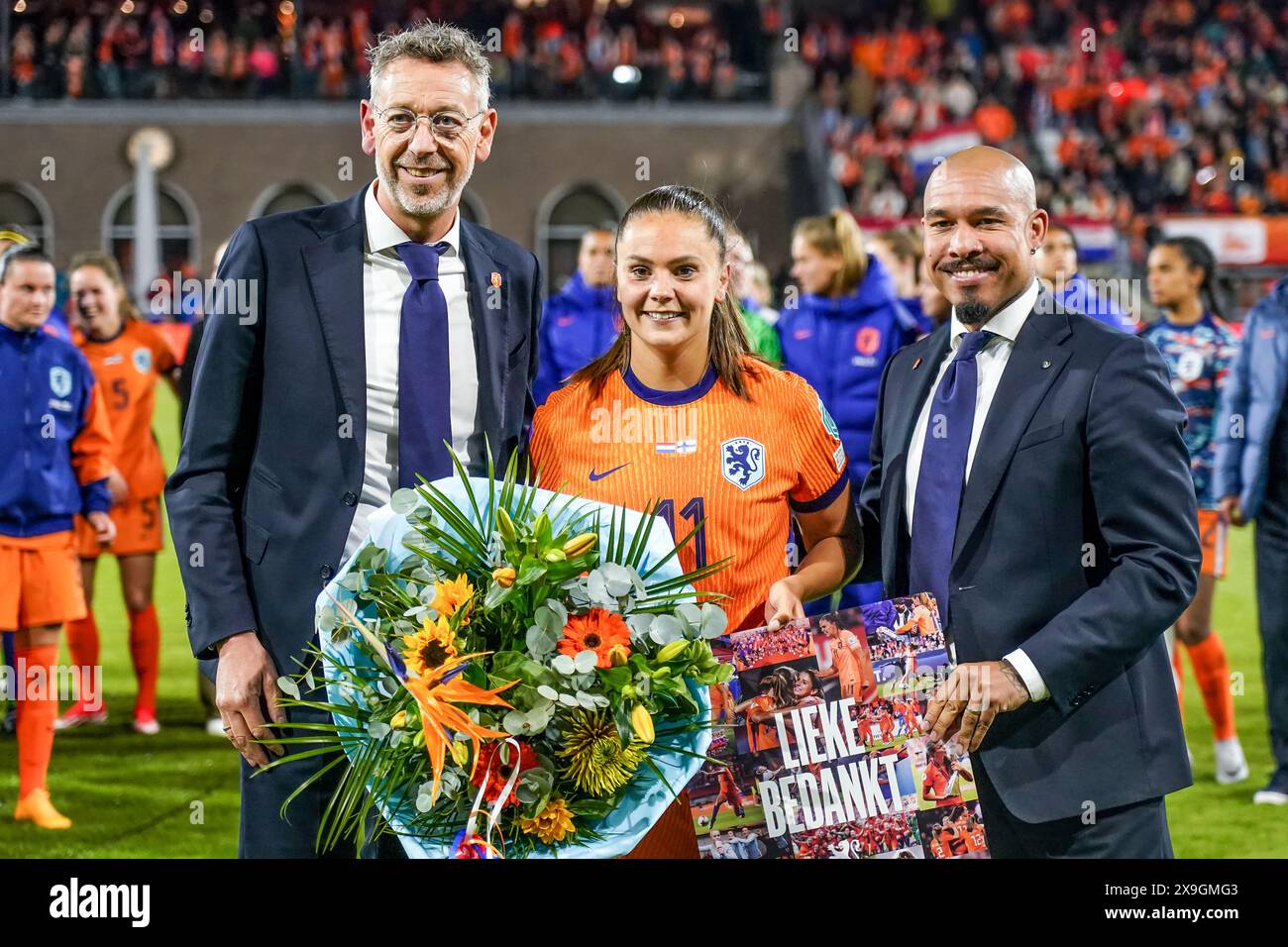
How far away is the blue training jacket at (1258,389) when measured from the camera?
502 cm

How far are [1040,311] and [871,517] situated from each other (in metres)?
0.48

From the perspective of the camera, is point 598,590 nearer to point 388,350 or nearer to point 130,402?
point 388,350

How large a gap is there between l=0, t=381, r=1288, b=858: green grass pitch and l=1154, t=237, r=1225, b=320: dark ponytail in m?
1.49

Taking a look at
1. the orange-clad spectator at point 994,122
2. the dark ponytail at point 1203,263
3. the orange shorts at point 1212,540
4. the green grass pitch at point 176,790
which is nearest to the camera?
the green grass pitch at point 176,790

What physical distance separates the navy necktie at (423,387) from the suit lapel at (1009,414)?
2.86 ft

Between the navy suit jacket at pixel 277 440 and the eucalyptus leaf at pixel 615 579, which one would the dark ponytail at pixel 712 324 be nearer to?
the navy suit jacket at pixel 277 440

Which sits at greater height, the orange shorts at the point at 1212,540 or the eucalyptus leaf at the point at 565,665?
the eucalyptus leaf at the point at 565,665

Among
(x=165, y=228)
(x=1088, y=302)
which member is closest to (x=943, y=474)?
(x=1088, y=302)

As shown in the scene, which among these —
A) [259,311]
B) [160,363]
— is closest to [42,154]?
[160,363]

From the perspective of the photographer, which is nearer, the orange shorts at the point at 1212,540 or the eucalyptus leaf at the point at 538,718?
the eucalyptus leaf at the point at 538,718

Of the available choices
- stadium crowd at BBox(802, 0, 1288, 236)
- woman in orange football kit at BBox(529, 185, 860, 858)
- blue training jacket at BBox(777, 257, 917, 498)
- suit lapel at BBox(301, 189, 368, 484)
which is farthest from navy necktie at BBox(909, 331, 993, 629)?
stadium crowd at BBox(802, 0, 1288, 236)

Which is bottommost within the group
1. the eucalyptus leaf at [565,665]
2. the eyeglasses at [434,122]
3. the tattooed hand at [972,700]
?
the tattooed hand at [972,700]

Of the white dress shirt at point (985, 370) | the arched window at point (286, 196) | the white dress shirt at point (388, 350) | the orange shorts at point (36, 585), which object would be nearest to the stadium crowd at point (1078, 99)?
the arched window at point (286, 196)

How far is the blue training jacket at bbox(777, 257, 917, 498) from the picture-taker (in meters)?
5.57
